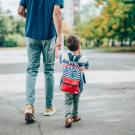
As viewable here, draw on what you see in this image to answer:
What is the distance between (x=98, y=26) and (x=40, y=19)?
45.2 meters

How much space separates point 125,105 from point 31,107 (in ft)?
6.20

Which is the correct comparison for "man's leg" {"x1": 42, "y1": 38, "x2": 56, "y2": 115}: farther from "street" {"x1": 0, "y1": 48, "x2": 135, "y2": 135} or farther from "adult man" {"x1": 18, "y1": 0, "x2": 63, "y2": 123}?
"street" {"x1": 0, "y1": 48, "x2": 135, "y2": 135}

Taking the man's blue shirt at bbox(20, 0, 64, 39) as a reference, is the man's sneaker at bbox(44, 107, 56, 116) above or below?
below

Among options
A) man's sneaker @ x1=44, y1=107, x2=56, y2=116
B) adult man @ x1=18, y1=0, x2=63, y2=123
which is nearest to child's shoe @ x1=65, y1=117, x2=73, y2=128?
adult man @ x1=18, y1=0, x2=63, y2=123

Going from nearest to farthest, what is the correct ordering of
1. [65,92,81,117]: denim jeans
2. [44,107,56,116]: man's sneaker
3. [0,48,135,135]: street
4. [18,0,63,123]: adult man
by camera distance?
[0,48,135,135]: street < [65,92,81,117]: denim jeans < [18,0,63,123]: adult man < [44,107,56,116]: man's sneaker

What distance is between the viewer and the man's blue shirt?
20.9 ft

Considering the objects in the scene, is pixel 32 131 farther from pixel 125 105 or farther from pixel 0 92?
pixel 0 92

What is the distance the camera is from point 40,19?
6367 millimetres

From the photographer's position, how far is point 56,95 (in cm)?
880

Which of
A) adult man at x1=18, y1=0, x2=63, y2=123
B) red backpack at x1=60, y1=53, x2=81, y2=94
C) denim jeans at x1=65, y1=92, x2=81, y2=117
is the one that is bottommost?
denim jeans at x1=65, y1=92, x2=81, y2=117

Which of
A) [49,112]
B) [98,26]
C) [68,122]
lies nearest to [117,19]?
[98,26]

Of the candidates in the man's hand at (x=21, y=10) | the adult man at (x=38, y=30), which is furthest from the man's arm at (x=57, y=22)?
the man's hand at (x=21, y=10)

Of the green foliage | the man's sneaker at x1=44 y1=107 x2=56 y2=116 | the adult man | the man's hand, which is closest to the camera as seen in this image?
the adult man

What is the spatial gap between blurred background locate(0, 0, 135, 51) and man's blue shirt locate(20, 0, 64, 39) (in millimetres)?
33175
